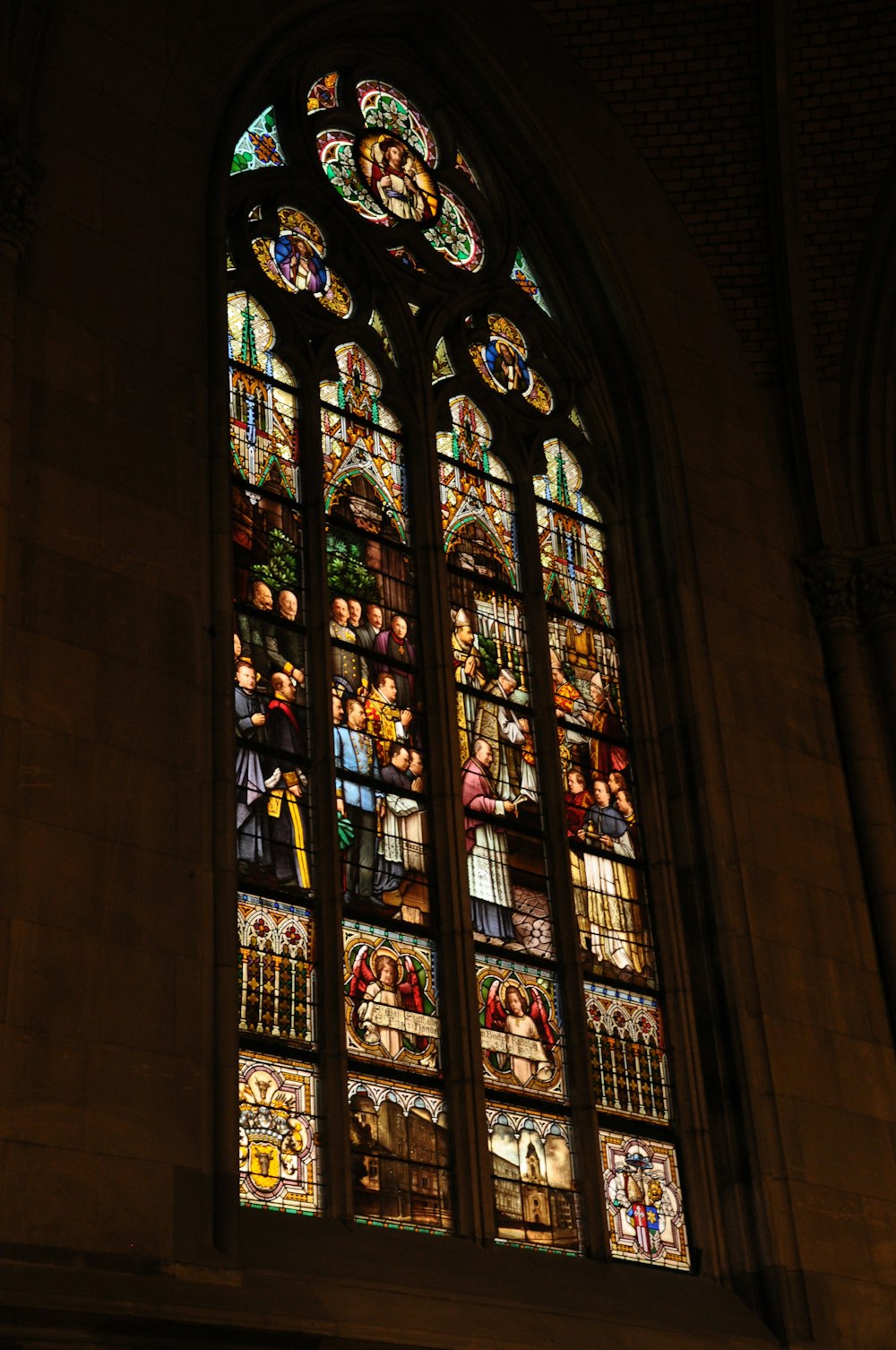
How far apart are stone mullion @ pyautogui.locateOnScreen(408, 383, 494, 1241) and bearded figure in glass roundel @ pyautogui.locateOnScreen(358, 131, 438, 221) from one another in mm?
1741

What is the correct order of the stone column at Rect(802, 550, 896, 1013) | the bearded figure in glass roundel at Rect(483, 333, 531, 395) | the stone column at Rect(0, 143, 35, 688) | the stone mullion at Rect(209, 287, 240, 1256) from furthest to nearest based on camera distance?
the bearded figure in glass roundel at Rect(483, 333, 531, 395) → the stone column at Rect(802, 550, 896, 1013) → the stone column at Rect(0, 143, 35, 688) → the stone mullion at Rect(209, 287, 240, 1256)

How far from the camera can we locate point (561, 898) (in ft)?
36.0

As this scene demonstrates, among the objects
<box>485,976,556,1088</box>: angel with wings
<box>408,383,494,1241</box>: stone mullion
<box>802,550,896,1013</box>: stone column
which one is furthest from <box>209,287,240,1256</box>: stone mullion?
<box>802,550,896,1013</box>: stone column

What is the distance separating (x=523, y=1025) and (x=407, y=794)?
4.46 feet

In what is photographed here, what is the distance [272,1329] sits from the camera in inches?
310

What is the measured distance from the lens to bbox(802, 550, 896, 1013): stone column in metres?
12.1

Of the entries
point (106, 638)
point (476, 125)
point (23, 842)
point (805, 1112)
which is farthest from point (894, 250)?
point (23, 842)

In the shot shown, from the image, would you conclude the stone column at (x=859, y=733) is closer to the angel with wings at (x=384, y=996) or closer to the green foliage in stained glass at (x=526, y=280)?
the green foliage in stained glass at (x=526, y=280)

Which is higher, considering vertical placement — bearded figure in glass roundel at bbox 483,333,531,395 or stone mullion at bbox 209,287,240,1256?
bearded figure in glass roundel at bbox 483,333,531,395

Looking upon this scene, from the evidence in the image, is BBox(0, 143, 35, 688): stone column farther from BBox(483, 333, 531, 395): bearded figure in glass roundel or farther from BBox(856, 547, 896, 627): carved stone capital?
BBox(856, 547, 896, 627): carved stone capital

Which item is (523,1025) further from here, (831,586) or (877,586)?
(877,586)

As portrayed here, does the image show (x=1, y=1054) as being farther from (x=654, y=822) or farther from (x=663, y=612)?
(x=663, y=612)

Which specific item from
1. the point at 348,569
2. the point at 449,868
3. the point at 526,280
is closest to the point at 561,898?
the point at 449,868

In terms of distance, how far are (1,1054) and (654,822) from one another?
4.84 meters
